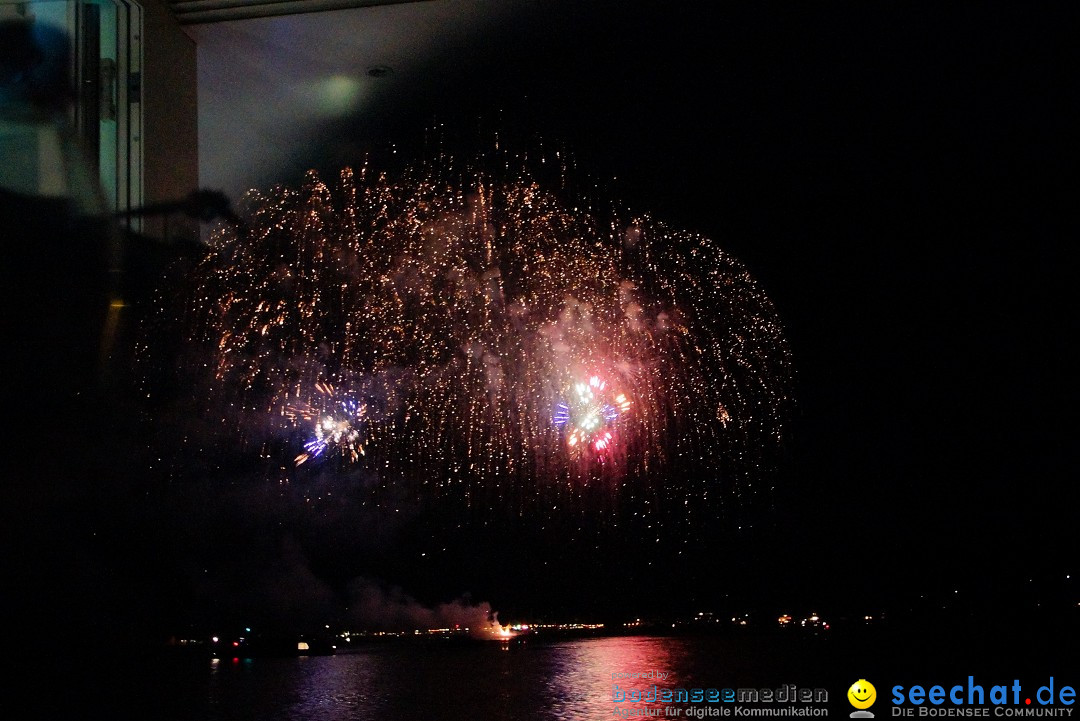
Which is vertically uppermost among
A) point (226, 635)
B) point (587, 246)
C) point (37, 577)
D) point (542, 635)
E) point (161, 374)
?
point (587, 246)

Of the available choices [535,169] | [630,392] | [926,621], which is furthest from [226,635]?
[535,169]

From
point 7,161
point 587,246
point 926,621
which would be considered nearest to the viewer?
point 7,161

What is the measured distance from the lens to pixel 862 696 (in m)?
5.91

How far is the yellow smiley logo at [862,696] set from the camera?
5.76 metres

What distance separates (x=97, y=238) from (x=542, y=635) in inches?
2653

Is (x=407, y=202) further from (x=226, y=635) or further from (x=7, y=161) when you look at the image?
(x=226, y=635)

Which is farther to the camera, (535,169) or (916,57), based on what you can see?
(535,169)

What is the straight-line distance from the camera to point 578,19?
3717mm

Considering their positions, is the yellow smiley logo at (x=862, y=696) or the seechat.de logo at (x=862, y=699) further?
the yellow smiley logo at (x=862, y=696)

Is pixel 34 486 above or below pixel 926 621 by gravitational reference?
above

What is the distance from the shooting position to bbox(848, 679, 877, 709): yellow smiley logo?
5762 millimetres

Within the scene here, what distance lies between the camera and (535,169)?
5031mm

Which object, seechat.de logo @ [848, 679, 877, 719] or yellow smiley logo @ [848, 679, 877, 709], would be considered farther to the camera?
yellow smiley logo @ [848, 679, 877, 709]

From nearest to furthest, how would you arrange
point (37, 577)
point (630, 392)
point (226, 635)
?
1. point (37, 577)
2. point (630, 392)
3. point (226, 635)
